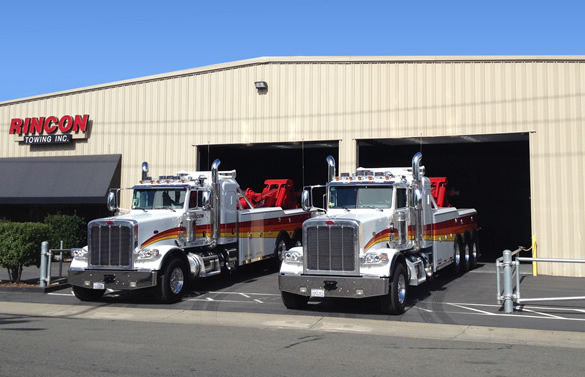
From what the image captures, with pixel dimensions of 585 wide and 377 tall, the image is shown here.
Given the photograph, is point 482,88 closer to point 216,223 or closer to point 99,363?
point 216,223

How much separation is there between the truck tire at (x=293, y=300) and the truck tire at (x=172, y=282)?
9.05ft

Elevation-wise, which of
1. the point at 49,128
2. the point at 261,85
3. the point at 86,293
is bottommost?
the point at 86,293

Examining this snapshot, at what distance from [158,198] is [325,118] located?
26.1 feet

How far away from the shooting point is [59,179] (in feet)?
80.3

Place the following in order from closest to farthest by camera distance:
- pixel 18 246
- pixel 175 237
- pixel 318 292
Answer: pixel 318 292 < pixel 175 237 < pixel 18 246

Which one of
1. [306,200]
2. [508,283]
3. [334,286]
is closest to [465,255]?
[508,283]

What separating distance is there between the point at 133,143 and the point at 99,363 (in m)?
17.2

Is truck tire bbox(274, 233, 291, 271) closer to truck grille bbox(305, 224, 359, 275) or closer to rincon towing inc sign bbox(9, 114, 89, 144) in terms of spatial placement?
truck grille bbox(305, 224, 359, 275)

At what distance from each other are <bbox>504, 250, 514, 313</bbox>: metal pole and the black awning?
16267 millimetres

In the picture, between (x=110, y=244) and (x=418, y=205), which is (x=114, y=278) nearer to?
(x=110, y=244)

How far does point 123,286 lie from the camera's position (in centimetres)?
1360

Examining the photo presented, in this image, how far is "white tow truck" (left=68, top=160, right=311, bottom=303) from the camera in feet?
45.2

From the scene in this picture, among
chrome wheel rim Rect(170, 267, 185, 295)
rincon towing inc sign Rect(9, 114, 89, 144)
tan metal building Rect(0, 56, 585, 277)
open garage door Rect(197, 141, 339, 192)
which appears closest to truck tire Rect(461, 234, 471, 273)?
tan metal building Rect(0, 56, 585, 277)

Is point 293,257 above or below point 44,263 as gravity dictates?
above
